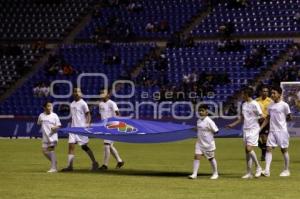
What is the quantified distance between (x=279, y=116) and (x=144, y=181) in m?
3.65

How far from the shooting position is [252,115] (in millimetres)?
18984

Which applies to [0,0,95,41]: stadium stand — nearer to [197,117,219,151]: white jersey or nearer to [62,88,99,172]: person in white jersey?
[62,88,99,172]: person in white jersey

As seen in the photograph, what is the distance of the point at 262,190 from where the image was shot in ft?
52.3

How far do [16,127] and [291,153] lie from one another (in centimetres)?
1872

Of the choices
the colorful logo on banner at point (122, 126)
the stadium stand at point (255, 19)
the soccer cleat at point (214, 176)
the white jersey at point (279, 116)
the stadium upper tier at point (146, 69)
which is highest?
the stadium stand at point (255, 19)

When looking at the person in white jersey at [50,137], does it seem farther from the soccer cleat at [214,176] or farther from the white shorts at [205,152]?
the soccer cleat at [214,176]

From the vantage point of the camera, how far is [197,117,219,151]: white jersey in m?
18.6

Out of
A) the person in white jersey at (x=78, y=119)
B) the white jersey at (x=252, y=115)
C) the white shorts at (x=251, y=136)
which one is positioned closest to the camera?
the white shorts at (x=251, y=136)

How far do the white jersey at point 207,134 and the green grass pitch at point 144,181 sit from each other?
72cm

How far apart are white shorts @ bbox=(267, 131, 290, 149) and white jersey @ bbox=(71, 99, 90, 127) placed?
185 inches

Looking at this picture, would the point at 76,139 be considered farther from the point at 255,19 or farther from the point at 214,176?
the point at 255,19

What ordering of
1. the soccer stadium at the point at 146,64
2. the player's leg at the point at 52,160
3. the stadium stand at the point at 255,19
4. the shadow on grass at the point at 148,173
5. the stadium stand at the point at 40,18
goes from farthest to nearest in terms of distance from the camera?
the stadium stand at the point at 40,18, the stadium stand at the point at 255,19, the soccer stadium at the point at 146,64, the player's leg at the point at 52,160, the shadow on grass at the point at 148,173

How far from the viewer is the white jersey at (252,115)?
1894cm

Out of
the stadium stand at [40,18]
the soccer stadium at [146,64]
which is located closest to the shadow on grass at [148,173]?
the soccer stadium at [146,64]
